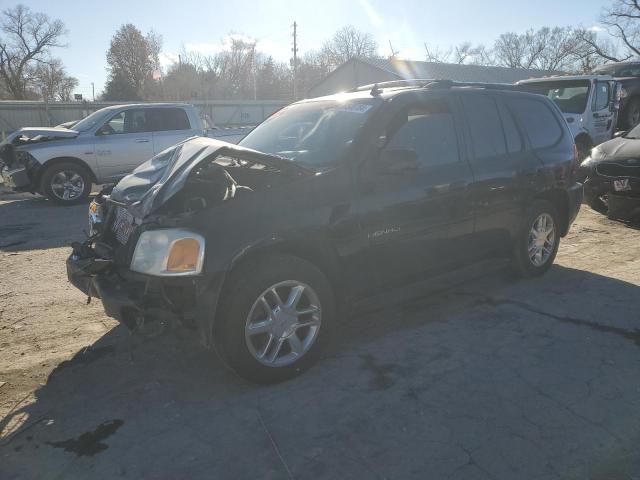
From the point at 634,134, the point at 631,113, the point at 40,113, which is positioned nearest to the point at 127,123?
the point at 634,134

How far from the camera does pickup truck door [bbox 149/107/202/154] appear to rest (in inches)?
410

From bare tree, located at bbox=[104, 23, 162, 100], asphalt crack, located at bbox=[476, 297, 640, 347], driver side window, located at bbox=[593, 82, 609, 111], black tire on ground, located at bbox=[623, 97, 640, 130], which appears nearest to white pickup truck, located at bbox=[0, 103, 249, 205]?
asphalt crack, located at bbox=[476, 297, 640, 347]

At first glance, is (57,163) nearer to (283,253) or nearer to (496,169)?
(283,253)

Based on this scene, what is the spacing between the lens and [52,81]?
6450 centimetres

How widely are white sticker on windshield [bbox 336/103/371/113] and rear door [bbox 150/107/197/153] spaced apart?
7.19 metres

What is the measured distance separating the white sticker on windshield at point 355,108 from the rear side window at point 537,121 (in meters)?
1.75

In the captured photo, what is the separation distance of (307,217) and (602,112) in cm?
1118

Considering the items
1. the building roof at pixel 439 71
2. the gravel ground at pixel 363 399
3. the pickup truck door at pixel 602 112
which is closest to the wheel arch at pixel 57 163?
the gravel ground at pixel 363 399

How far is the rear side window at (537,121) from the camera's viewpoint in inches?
191

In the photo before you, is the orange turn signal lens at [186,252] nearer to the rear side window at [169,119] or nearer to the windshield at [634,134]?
the windshield at [634,134]

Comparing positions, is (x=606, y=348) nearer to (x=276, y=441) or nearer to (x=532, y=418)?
(x=532, y=418)

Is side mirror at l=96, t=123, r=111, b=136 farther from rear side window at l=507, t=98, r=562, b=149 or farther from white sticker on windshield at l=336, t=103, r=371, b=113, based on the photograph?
rear side window at l=507, t=98, r=562, b=149

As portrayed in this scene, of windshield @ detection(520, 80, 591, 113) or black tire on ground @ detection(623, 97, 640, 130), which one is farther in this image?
black tire on ground @ detection(623, 97, 640, 130)

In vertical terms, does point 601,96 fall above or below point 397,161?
above
